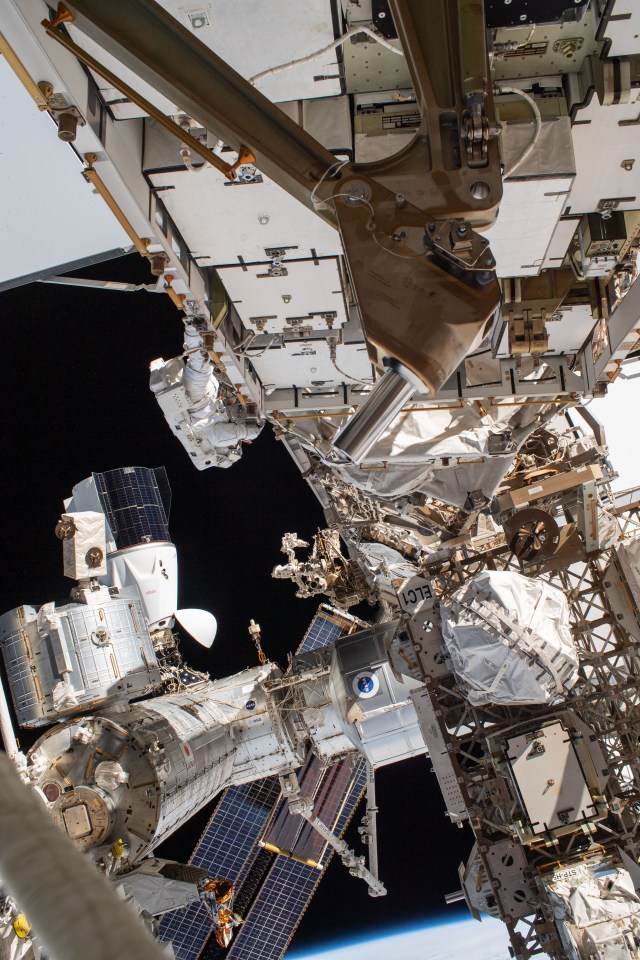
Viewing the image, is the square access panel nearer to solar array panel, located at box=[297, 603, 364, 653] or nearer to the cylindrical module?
the cylindrical module

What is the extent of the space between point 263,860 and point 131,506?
5.54 m

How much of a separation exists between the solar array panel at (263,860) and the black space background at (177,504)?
2.04 meters

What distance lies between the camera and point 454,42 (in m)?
2.55

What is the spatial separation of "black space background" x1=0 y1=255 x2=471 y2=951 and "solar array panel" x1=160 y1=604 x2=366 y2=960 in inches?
80.4

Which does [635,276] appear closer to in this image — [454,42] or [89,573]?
[454,42]

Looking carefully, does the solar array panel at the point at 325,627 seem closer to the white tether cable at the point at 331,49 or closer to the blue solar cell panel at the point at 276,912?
the blue solar cell panel at the point at 276,912

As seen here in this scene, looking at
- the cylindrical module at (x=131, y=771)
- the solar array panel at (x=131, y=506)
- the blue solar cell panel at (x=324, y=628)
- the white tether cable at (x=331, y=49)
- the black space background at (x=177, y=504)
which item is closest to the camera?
the white tether cable at (x=331, y=49)

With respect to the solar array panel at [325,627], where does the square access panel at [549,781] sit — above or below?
below

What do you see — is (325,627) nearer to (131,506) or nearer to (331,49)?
(131,506)

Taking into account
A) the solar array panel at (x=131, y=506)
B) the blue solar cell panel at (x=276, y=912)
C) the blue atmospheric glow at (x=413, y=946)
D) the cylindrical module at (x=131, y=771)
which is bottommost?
the blue atmospheric glow at (x=413, y=946)

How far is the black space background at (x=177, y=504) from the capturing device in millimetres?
10664

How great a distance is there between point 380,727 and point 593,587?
2980 millimetres

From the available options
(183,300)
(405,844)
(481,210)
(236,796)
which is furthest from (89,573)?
(405,844)

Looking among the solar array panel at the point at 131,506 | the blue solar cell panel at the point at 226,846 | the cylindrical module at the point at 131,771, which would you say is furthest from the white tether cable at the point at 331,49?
the blue solar cell panel at the point at 226,846
